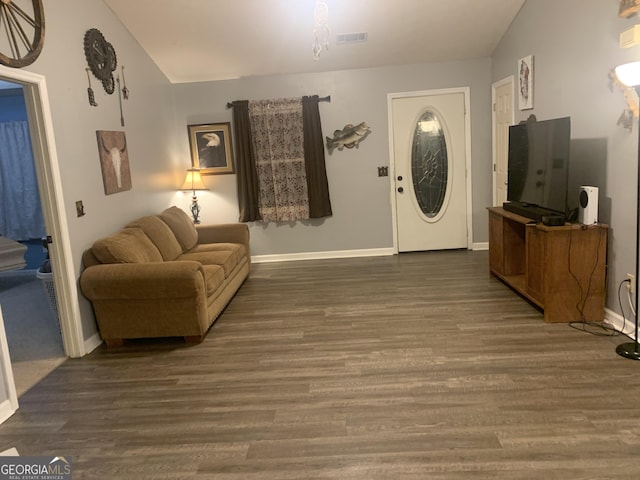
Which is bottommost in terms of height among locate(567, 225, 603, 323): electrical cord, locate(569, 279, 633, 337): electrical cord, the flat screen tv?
locate(569, 279, 633, 337): electrical cord

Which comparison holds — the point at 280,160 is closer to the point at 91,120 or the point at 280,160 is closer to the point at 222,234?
the point at 222,234

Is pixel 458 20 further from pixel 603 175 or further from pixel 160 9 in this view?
pixel 160 9

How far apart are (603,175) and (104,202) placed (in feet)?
12.7

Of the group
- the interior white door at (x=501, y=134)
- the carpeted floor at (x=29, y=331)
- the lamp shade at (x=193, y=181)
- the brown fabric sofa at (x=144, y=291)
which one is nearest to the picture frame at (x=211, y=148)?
the lamp shade at (x=193, y=181)

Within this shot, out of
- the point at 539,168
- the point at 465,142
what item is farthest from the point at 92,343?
the point at 465,142

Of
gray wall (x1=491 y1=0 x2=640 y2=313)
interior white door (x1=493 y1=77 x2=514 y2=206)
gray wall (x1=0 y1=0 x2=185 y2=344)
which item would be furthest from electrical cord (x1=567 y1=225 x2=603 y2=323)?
gray wall (x1=0 y1=0 x2=185 y2=344)

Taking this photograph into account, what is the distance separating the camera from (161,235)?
14.9 feet

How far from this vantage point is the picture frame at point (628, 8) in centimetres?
300

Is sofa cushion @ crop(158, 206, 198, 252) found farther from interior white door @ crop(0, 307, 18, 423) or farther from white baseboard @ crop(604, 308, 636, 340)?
white baseboard @ crop(604, 308, 636, 340)

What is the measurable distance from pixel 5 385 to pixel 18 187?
14.2ft

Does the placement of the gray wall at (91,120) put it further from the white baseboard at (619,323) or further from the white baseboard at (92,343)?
the white baseboard at (619,323)

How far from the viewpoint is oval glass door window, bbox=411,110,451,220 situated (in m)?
6.04

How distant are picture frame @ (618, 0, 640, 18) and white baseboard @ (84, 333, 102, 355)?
4.28 m

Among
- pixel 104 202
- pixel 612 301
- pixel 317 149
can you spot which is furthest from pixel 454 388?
pixel 317 149
